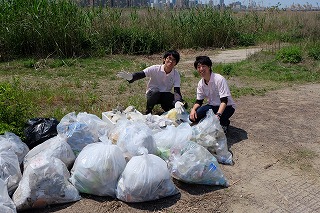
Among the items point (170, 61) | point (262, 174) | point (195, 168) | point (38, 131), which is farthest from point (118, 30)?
point (195, 168)

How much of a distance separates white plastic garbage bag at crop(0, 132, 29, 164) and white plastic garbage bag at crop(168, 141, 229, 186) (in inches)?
51.4

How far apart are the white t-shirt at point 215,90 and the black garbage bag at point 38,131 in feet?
5.71

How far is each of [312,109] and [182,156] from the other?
3.15 meters

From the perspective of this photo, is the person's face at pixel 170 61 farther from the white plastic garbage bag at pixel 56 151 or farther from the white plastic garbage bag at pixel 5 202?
the white plastic garbage bag at pixel 5 202

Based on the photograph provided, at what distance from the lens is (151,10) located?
11.7 metres

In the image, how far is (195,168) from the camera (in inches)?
120

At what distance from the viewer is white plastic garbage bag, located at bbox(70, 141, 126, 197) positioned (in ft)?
9.40

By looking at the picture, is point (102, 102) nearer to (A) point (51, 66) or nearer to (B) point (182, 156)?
(B) point (182, 156)

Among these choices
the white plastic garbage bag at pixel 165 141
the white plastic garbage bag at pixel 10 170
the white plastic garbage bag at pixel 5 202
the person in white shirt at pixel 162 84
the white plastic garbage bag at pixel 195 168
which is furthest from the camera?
the person in white shirt at pixel 162 84

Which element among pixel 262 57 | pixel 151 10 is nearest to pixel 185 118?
pixel 262 57

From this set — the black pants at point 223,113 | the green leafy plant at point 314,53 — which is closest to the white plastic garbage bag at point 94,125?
the black pants at point 223,113

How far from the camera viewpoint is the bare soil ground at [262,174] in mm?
2895

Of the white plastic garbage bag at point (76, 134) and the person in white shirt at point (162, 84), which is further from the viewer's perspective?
the person in white shirt at point (162, 84)

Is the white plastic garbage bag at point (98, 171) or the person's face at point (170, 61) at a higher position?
the person's face at point (170, 61)
